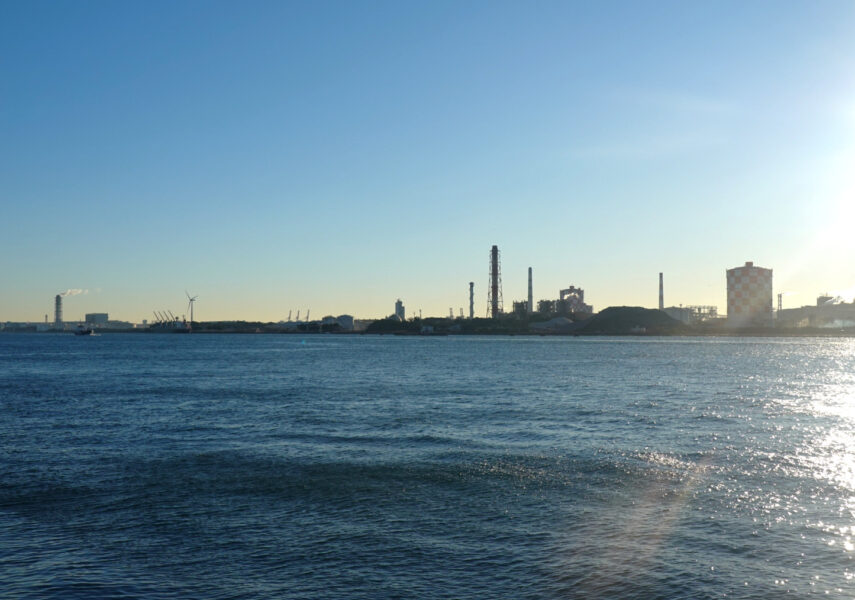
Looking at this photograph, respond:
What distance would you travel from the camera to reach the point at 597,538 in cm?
1446

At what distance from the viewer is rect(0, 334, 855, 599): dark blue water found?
40.4 ft

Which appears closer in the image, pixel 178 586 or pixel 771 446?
pixel 178 586

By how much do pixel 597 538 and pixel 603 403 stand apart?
25817 mm

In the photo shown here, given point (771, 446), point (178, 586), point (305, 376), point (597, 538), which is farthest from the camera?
point (305, 376)

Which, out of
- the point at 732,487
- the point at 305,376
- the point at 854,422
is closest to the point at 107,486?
the point at 732,487

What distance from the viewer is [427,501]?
17547 millimetres

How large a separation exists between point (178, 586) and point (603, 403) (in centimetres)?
3128

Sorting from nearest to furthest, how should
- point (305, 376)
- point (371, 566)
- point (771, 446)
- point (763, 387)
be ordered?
point (371, 566)
point (771, 446)
point (763, 387)
point (305, 376)

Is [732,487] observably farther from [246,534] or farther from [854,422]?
[854,422]

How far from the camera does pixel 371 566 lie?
12.9m

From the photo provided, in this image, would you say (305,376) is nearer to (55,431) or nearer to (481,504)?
(55,431)

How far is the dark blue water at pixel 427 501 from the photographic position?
12.3 metres

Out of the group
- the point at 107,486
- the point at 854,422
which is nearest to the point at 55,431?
the point at 107,486

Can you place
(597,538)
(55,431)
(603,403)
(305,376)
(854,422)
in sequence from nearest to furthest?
1. (597,538)
2. (55,431)
3. (854,422)
4. (603,403)
5. (305,376)
